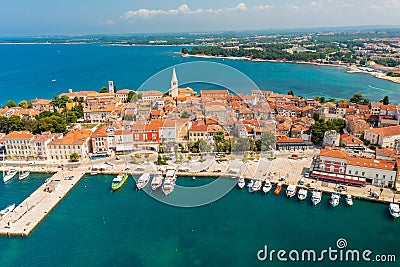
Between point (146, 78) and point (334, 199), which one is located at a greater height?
point (146, 78)

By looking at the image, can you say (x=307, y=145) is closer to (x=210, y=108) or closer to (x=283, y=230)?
(x=210, y=108)

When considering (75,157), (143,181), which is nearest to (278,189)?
(143,181)

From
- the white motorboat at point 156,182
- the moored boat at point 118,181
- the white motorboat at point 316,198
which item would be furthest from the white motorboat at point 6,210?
the white motorboat at point 316,198

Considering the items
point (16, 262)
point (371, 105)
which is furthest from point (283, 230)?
point (371, 105)

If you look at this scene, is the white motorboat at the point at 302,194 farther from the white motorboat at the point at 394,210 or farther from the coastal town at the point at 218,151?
the white motorboat at the point at 394,210

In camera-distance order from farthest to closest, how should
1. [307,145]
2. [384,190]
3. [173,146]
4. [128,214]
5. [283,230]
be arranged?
[307,145], [173,146], [384,190], [128,214], [283,230]

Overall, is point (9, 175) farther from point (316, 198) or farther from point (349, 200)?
point (349, 200)
